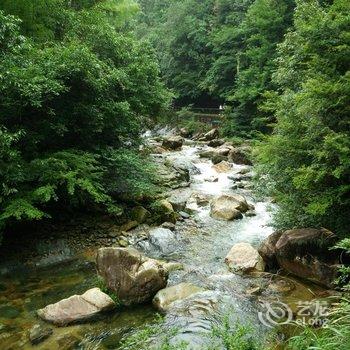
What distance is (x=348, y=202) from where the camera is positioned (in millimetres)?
6930

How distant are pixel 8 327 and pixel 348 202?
652cm

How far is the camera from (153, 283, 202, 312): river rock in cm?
672

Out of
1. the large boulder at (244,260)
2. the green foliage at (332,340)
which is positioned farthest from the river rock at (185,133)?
the green foliage at (332,340)

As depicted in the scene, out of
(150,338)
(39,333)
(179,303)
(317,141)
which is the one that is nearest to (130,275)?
(179,303)

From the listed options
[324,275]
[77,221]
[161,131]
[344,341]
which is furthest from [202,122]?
[344,341]

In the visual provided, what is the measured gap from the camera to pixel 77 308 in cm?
642

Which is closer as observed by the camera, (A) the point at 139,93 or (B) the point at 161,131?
(A) the point at 139,93

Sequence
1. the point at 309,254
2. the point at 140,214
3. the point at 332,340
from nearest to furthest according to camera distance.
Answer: the point at 332,340
the point at 309,254
the point at 140,214

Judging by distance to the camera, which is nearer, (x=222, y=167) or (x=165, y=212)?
(x=165, y=212)

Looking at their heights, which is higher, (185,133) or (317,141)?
(185,133)

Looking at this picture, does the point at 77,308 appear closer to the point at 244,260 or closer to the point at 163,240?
the point at 163,240

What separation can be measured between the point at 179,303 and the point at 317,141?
4324 mm

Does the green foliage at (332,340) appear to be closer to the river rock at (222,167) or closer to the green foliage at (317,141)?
the green foliage at (317,141)

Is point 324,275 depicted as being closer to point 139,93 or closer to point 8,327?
point 8,327
